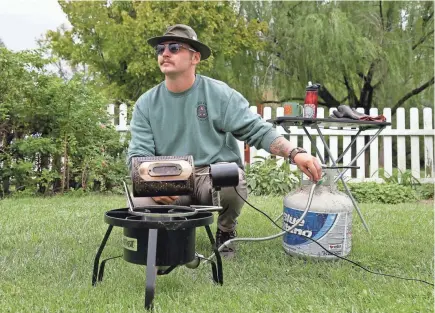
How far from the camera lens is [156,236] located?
5.16 feet

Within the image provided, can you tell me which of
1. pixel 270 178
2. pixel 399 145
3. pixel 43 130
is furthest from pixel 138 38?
pixel 399 145

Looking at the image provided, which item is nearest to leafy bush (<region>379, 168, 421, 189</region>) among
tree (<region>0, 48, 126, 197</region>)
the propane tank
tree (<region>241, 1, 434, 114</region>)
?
tree (<region>241, 1, 434, 114</region>)

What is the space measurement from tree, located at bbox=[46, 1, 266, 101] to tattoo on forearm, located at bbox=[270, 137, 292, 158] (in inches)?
270

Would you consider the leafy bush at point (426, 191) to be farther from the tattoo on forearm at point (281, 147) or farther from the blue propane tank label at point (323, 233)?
the tattoo on forearm at point (281, 147)

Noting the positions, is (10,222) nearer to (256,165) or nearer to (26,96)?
(26,96)

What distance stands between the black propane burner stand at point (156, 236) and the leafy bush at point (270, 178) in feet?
12.1

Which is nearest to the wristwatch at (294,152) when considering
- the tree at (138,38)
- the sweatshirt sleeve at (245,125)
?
the sweatshirt sleeve at (245,125)

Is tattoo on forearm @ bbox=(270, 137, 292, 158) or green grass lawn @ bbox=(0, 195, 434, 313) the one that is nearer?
green grass lawn @ bbox=(0, 195, 434, 313)

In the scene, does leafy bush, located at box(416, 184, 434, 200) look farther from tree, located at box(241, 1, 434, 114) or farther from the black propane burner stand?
the black propane burner stand

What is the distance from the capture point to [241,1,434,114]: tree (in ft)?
29.0

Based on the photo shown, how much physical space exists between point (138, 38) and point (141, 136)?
6954mm

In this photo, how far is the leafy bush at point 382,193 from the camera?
17.5 ft

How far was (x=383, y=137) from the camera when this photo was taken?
6.99 meters

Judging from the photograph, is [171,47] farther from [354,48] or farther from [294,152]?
[354,48]
